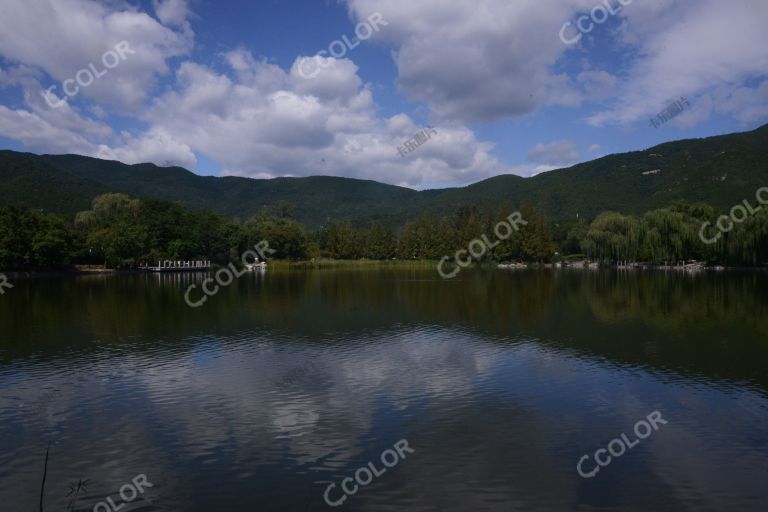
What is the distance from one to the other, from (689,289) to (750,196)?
6363 centimetres

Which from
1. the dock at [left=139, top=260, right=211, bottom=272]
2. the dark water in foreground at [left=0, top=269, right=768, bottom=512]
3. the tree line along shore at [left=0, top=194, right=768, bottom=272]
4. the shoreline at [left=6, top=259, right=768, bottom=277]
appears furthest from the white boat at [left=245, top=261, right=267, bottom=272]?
the dark water in foreground at [left=0, top=269, right=768, bottom=512]

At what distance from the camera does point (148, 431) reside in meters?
9.54

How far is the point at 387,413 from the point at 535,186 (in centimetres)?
15345

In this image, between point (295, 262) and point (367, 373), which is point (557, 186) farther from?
point (367, 373)

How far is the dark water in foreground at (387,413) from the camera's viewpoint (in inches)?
290

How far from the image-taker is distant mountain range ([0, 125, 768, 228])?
9969 cm

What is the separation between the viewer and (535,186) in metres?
156

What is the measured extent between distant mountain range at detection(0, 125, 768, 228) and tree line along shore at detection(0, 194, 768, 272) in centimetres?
1221

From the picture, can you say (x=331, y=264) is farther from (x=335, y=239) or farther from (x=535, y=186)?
(x=535, y=186)

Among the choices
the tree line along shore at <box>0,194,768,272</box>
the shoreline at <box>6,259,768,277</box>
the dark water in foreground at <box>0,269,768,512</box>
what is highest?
the tree line along shore at <box>0,194,768,272</box>

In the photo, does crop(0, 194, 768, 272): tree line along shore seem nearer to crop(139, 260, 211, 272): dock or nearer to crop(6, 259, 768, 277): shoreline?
crop(6, 259, 768, 277): shoreline

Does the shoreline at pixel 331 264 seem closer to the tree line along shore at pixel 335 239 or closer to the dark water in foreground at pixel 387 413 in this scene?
the tree line along shore at pixel 335 239

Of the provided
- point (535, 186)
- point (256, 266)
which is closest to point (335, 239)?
point (256, 266)

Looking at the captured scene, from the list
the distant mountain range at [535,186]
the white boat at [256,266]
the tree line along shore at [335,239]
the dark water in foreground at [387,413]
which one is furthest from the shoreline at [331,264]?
the dark water in foreground at [387,413]
